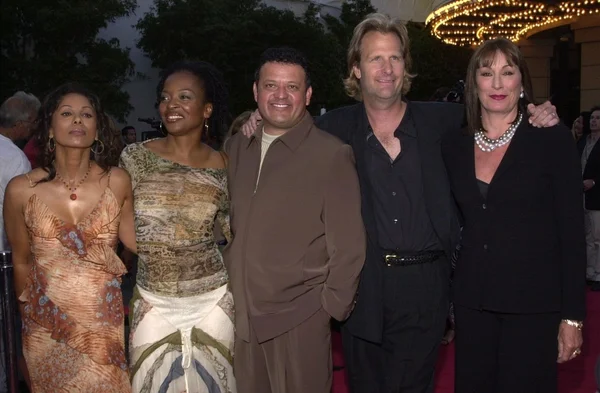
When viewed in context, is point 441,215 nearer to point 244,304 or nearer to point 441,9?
point 244,304

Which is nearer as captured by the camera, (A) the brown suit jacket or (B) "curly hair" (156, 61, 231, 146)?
(A) the brown suit jacket

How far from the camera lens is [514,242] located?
3602 mm

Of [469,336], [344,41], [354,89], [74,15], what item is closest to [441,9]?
[354,89]

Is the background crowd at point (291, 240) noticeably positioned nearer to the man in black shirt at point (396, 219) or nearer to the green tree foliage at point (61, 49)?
the man in black shirt at point (396, 219)

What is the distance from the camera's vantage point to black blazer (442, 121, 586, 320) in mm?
3555

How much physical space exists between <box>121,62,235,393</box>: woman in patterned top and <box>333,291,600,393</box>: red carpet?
2.05 metres

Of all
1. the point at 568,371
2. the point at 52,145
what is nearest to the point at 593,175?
the point at 568,371

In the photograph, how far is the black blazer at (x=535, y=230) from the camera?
3555mm

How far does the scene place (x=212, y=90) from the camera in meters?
3.97

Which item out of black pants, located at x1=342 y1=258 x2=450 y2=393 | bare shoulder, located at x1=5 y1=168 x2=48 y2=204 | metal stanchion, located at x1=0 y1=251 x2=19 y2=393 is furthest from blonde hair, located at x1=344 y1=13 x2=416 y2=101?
metal stanchion, located at x1=0 y1=251 x2=19 y2=393

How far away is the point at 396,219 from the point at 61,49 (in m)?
23.2

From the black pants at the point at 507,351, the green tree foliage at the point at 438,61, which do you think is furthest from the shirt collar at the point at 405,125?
the green tree foliage at the point at 438,61

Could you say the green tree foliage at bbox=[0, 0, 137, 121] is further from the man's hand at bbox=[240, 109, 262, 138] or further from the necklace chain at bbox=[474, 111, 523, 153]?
the necklace chain at bbox=[474, 111, 523, 153]

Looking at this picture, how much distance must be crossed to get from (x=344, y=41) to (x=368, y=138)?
31.2 m
